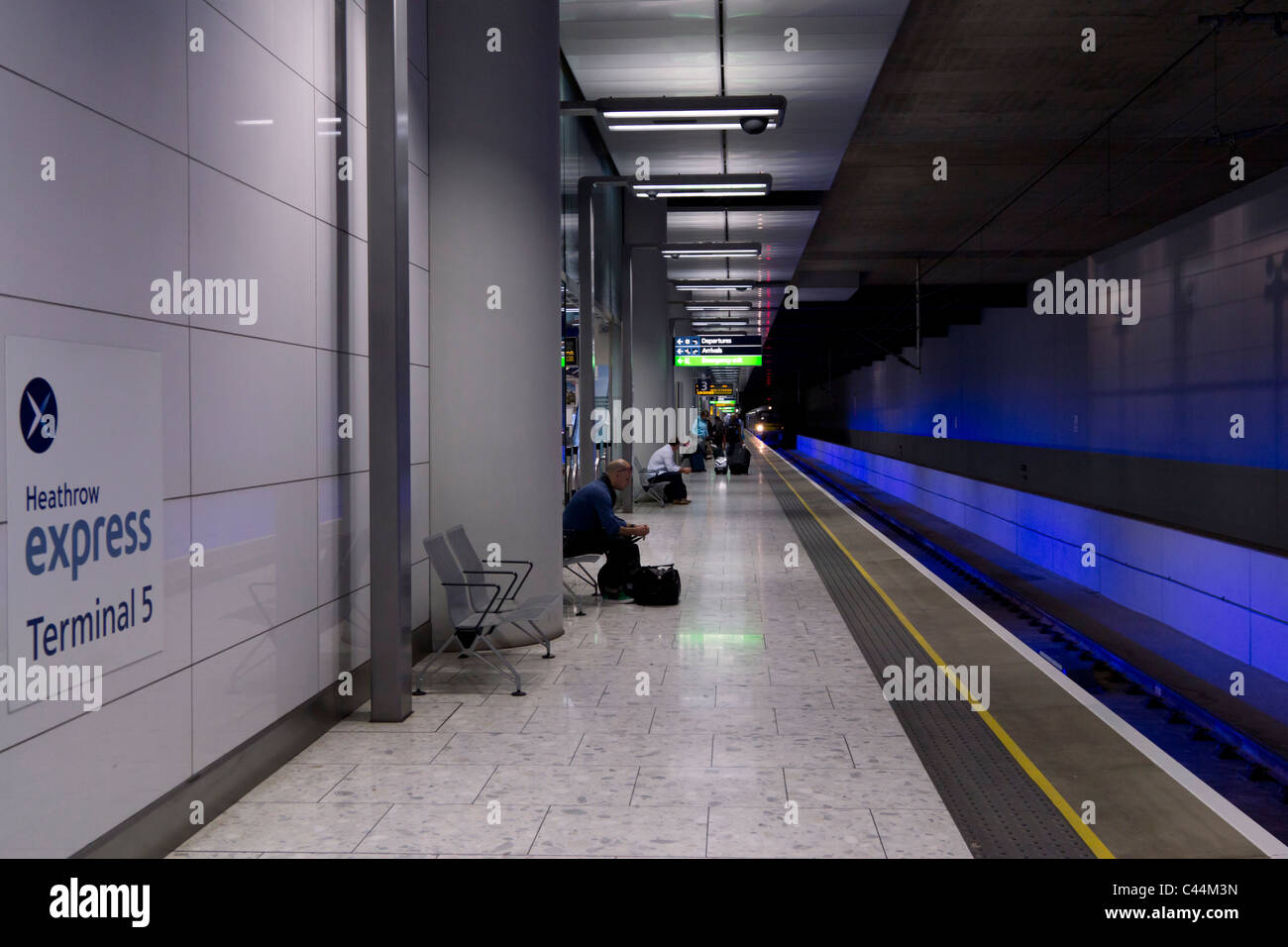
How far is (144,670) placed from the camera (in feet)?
12.7

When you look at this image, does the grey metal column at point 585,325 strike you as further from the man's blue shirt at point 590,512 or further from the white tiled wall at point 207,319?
the white tiled wall at point 207,319

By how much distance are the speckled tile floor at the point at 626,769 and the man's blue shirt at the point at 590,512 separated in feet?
5.42

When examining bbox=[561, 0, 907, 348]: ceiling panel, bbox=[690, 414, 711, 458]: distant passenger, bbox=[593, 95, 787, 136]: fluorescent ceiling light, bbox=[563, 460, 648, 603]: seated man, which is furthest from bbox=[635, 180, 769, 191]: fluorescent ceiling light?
bbox=[690, 414, 711, 458]: distant passenger

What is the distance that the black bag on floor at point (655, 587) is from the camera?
9.80 m

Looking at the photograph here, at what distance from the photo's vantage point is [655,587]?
32.2 feet

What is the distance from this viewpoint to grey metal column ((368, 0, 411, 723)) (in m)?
5.77

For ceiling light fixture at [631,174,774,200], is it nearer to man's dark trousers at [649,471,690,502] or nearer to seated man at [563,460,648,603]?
seated man at [563,460,648,603]

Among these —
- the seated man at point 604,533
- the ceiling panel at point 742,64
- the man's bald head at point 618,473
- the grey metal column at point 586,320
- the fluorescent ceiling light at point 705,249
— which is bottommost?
the seated man at point 604,533

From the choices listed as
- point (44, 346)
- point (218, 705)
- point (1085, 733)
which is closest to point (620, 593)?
point (1085, 733)

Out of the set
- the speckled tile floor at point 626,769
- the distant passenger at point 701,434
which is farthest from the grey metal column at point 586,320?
the distant passenger at point 701,434

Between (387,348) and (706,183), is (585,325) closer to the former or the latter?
(706,183)

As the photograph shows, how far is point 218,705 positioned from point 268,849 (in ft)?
2.29

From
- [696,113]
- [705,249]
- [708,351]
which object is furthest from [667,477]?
[708,351]
